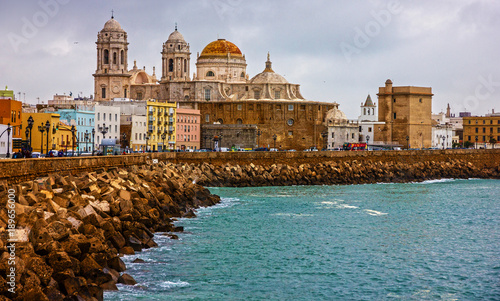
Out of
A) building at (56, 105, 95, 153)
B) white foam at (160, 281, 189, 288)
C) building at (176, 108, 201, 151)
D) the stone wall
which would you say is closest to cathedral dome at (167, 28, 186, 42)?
building at (176, 108, 201, 151)

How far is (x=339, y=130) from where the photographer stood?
100750 millimetres

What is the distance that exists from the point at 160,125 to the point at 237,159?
27181 mm

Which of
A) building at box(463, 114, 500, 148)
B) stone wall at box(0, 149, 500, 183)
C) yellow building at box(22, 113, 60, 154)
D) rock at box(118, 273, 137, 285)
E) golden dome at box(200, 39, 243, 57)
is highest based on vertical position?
golden dome at box(200, 39, 243, 57)

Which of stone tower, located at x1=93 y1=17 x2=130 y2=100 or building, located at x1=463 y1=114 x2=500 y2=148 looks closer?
stone tower, located at x1=93 y1=17 x2=130 y2=100

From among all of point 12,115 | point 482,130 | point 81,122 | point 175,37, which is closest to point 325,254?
point 12,115

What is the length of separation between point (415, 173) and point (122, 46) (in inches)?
1660

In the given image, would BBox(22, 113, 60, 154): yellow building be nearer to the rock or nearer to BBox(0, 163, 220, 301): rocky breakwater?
BBox(0, 163, 220, 301): rocky breakwater

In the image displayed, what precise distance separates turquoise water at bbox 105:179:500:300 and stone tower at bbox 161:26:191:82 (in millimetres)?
60067

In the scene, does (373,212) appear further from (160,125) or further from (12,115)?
(160,125)

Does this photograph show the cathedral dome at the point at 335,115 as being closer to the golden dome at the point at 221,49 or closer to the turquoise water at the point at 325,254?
the golden dome at the point at 221,49

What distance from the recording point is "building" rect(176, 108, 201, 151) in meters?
91.0

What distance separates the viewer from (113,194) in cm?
2773

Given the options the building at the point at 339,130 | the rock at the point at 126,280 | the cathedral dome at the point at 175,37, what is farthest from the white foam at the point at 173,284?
the cathedral dome at the point at 175,37

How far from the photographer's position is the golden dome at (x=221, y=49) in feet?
353
